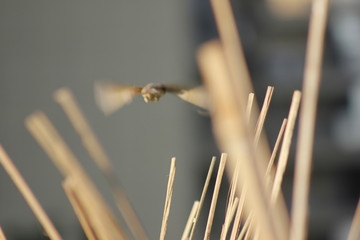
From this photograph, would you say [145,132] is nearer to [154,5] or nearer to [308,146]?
[154,5]

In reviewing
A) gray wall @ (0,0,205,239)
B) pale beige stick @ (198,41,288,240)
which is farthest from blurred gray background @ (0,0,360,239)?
pale beige stick @ (198,41,288,240)

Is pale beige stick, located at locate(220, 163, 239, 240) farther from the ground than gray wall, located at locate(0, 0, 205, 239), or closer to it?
closer to it

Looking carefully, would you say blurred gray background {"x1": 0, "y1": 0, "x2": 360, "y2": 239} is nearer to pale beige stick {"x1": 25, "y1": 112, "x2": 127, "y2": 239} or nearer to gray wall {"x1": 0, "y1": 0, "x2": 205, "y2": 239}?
gray wall {"x1": 0, "y1": 0, "x2": 205, "y2": 239}

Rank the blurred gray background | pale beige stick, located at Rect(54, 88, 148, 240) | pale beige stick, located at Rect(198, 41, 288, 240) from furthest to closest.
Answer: the blurred gray background < pale beige stick, located at Rect(54, 88, 148, 240) < pale beige stick, located at Rect(198, 41, 288, 240)

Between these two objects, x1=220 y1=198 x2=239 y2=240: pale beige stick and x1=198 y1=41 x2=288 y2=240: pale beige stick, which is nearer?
x1=198 y1=41 x2=288 y2=240: pale beige stick

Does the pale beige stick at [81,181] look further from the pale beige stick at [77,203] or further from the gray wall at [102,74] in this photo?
the gray wall at [102,74]

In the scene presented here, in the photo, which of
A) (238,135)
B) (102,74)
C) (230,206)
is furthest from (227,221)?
(102,74)

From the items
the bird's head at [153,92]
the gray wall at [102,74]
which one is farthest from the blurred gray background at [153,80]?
the bird's head at [153,92]

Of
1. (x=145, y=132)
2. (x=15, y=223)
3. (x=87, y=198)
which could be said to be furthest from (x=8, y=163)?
(x=145, y=132)

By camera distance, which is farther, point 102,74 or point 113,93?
point 102,74

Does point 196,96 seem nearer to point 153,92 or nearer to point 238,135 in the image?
point 153,92
